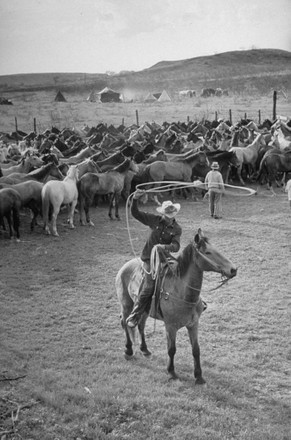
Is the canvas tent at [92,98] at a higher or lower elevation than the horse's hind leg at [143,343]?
higher

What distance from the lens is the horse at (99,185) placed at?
14.5 m

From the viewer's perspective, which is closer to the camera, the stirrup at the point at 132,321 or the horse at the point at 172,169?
the stirrup at the point at 132,321

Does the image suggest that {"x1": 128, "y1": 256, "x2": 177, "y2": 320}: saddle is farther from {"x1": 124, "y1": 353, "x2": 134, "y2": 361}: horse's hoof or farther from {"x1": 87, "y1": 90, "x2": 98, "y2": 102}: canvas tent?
{"x1": 87, "y1": 90, "x2": 98, "y2": 102}: canvas tent

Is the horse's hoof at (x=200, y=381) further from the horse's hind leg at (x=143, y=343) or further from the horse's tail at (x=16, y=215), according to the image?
the horse's tail at (x=16, y=215)

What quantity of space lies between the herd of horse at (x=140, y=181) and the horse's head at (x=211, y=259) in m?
0.01

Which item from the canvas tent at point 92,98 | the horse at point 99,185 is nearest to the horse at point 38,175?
the horse at point 99,185

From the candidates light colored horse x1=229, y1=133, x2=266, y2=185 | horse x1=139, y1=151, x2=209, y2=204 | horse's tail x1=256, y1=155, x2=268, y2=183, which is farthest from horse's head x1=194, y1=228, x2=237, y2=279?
light colored horse x1=229, y1=133, x2=266, y2=185

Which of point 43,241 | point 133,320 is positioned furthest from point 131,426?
point 43,241

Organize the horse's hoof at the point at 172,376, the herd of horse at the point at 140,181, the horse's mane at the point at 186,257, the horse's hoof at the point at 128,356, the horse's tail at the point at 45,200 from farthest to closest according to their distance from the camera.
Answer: the horse's tail at the point at 45,200 → the horse's hoof at the point at 128,356 → the horse's hoof at the point at 172,376 → the herd of horse at the point at 140,181 → the horse's mane at the point at 186,257

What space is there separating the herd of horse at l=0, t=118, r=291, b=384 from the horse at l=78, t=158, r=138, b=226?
31 millimetres

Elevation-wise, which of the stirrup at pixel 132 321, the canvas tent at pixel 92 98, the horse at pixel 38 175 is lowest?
the stirrup at pixel 132 321

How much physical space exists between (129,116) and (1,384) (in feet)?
138

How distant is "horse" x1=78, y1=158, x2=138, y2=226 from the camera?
571 inches

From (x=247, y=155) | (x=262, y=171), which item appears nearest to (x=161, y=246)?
(x=262, y=171)
